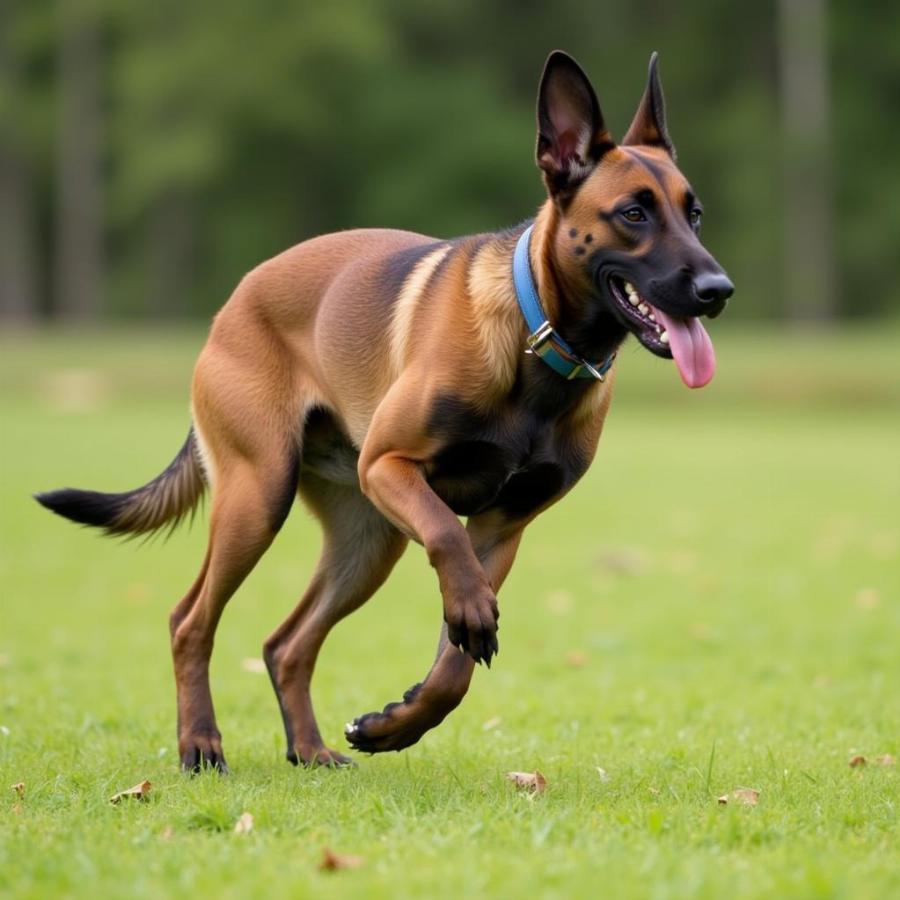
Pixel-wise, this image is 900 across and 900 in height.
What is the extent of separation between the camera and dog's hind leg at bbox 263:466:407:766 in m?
6.61

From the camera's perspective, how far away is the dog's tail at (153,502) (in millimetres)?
6762

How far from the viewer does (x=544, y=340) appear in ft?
18.3

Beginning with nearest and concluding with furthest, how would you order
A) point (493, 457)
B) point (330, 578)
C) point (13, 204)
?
point (493, 457) → point (330, 578) → point (13, 204)

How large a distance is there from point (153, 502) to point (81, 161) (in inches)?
1836

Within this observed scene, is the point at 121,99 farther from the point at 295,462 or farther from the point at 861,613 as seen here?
the point at 295,462

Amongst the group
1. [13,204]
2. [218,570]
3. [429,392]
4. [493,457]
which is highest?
[429,392]

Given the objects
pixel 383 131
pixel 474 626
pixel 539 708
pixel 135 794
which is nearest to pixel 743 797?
pixel 474 626

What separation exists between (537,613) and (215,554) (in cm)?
514

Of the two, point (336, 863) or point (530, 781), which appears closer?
point (336, 863)

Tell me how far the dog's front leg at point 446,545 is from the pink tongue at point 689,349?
0.88m

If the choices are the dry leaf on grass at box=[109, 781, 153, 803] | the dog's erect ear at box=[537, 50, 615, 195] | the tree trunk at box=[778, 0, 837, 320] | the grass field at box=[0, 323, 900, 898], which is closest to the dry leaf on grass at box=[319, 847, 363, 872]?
the grass field at box=[0, 323, 900, 898]

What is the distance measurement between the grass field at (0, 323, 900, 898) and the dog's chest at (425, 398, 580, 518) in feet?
3.27

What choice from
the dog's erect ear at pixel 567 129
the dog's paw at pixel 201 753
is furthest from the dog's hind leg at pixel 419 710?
the dog's erect ear at pixel 567 129

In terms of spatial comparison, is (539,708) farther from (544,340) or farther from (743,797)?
(544,340)
